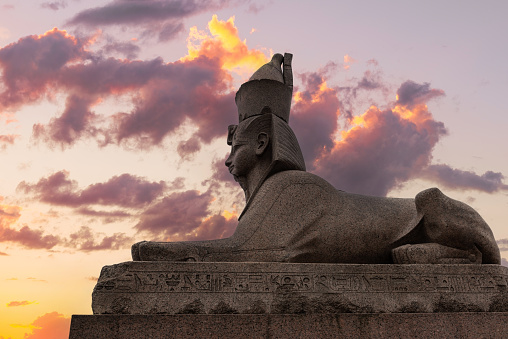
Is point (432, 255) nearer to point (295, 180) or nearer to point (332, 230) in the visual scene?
point (332, 230)

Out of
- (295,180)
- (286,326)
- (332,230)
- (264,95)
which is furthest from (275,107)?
(286,326)

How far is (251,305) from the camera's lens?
381 cm

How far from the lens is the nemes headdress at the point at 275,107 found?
5.08 m

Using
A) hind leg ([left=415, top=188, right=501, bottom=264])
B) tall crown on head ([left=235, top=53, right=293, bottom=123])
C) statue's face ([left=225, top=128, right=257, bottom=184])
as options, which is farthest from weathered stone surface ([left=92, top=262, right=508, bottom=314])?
tall crown on head ([left=235, top=53, right=293, bottom=123])

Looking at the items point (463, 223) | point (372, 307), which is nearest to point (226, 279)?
point (372, 307)

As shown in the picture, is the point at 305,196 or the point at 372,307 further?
the point at 305,196

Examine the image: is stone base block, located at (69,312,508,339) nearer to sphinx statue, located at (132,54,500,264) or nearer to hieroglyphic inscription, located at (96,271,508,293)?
hieroglyphic inscription, located at (96,271,508,293)

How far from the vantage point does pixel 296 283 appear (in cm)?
396

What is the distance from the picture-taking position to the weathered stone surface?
375 centimetres

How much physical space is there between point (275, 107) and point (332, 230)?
177 cm

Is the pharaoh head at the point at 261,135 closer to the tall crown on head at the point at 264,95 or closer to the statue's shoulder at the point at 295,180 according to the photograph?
the tall crown on head at the point at 264,95

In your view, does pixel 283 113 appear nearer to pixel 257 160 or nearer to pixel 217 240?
pixel 257 160

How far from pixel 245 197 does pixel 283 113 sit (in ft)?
3.65

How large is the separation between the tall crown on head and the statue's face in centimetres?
37
